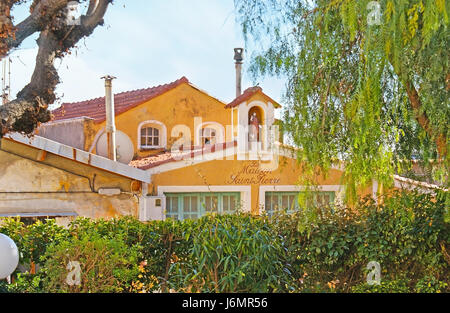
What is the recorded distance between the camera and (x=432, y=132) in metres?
7.19

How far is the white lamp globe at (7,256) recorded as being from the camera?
25.1 ft

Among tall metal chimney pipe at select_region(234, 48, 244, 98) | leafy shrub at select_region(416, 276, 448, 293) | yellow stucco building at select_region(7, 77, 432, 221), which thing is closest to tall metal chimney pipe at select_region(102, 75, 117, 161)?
yellow stucco building at select_region(7, 77, 432, 221)

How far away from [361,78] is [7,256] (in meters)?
5.26

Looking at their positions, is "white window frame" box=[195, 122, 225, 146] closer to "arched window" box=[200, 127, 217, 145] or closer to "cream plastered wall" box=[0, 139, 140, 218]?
"arched window" box=[200, 127, 217, 145]

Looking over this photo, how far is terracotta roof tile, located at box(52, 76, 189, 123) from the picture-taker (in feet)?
61.0

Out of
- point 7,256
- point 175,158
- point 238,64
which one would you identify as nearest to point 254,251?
point 7,256

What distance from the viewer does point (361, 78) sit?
6820 mm

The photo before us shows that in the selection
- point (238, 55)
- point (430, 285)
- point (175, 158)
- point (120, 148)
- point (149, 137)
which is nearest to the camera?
point (430, 285)

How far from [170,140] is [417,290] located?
11809mm

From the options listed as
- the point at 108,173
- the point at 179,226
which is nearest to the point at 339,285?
the point at 179,226

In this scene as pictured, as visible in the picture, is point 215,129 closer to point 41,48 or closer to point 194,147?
point 194,147

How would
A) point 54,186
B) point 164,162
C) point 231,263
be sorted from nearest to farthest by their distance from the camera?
point 231,263 < point 54,186 < point 164,162

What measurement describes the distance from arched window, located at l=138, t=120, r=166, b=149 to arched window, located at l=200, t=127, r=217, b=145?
4.82 ft
